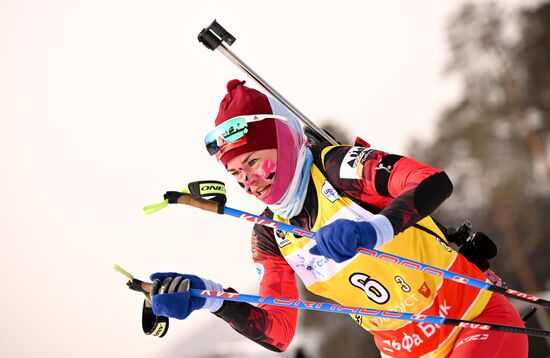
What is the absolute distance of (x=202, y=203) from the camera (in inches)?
79.3

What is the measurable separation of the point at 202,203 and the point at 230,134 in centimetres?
28

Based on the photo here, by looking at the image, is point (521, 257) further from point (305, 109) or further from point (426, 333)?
point (426, 333)

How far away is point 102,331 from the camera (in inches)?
296

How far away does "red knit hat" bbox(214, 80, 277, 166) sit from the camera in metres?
2.16

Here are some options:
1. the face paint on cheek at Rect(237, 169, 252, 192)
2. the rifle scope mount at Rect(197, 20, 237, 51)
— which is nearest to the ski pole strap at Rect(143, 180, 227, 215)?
the face paint on cheek at Rect(237, 169, 252, 192)

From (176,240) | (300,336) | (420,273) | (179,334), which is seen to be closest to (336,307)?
(420,273)

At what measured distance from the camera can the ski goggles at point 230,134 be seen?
215 cm

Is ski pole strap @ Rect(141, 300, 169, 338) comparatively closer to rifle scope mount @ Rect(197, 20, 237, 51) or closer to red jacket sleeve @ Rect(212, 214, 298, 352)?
red jacket sleeve @ Rect(212, 214, 298, 352)

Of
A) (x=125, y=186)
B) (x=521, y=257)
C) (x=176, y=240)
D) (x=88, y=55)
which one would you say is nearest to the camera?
(x=176, y=240)

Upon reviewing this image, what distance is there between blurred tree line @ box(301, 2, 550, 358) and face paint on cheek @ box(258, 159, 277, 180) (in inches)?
375

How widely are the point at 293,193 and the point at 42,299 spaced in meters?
5.92

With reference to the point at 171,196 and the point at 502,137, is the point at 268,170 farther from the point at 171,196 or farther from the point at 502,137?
the point at 502,137

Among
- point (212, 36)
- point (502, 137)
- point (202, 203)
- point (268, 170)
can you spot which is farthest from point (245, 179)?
point (502, 137)

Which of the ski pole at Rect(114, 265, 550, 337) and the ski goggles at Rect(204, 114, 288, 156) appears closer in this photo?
the ski pole at Rect(114, 265, 550, 337)
